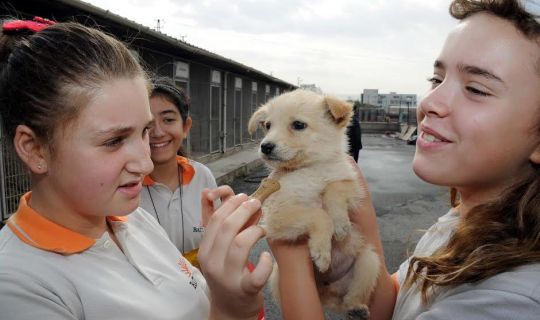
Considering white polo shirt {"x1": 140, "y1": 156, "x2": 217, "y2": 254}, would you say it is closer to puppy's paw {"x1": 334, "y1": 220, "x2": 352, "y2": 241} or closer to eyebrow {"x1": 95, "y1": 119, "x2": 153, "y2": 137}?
puppy's paw {"x1": 334, "y1": 220, "x2": 352, "y2": 241}

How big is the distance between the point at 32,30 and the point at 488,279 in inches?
66.6

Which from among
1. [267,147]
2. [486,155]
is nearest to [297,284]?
[486,155]

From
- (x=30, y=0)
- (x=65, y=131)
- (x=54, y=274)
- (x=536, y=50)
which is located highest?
(x=30, y=0)

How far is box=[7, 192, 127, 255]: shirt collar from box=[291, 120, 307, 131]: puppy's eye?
1612mm

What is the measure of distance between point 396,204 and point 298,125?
22.6ft

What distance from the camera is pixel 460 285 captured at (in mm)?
1211

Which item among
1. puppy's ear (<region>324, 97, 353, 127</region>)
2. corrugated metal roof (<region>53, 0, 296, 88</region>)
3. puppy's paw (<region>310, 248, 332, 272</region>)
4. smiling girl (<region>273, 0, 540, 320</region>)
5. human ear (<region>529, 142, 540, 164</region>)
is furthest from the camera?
corrugated metal roof (<region>53, 0, 296, 88</region>)

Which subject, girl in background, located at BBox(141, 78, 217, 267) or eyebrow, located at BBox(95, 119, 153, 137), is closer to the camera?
eyebrow, located at BBox(95, 119, 153, 137)

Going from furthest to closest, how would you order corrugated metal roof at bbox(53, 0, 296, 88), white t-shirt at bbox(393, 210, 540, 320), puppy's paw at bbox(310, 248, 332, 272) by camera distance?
corrugated metal roof at bbox(53, 0, 296, 88) → puppy's paw at bbox(310, 248, 332, 272) → white t-shirt at bbox(393, 210, 540, 320)

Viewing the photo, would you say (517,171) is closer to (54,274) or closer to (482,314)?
(482,314)

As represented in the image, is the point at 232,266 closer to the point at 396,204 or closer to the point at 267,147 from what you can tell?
the point at 267,147

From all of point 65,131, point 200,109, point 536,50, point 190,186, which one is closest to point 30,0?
point 190,186

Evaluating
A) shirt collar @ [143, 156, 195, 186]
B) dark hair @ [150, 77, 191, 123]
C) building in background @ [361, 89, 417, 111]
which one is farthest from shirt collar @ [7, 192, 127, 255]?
building in background @ [361, 89, 417, 111]

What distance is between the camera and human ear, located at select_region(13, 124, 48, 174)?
3.88 feet
